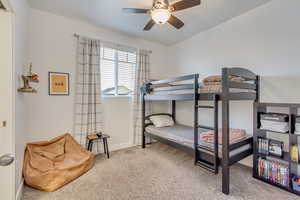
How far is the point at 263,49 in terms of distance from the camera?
243cm

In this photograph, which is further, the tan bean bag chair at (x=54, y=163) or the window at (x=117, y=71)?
the window at (x=117, y=71)

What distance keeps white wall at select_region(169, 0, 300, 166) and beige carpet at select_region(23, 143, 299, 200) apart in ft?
3.27

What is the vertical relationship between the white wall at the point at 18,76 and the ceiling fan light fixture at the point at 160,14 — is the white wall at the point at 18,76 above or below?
below

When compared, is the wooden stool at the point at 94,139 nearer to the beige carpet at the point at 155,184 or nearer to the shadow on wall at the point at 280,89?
the beige carpet at the point at 155,184

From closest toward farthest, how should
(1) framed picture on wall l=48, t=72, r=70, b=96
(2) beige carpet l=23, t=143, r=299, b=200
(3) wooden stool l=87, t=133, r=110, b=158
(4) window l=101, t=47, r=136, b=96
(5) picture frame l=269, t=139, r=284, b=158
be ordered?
(2) beige carpet l=23, t=143, r=299, b=200
(5) picture frame l=269, t=139, r=284, b=158
(1) framed picture on wall l=48, t=72, r=70, b=96
(3) wooden stool l=87, t=133, r=110, b=158
(4) window l=101, t=47, r=136, b=96

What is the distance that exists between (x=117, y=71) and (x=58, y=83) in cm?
127

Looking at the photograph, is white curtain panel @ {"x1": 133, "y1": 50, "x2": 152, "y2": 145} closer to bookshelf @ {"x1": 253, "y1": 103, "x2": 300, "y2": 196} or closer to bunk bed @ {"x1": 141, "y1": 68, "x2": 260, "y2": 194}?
bunk bed @ {"x1": 141, "y1": 68, "x2": 260, "y2": 194}

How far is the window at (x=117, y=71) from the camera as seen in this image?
132 inches

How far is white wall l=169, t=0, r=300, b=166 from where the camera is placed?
214 cm

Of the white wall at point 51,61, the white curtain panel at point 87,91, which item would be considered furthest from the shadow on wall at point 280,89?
the white wall at point 51,61

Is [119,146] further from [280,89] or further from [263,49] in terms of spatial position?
[263,49]

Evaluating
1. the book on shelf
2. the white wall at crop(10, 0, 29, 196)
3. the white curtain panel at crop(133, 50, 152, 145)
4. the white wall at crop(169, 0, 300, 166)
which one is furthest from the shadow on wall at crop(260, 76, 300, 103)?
the white wall at crop(10, 0, 29, 196)

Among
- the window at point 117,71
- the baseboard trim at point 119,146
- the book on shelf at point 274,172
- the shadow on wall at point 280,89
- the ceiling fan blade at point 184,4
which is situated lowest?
the baseboard trim at point 119,146

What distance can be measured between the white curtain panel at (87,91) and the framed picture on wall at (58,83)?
191 mm
